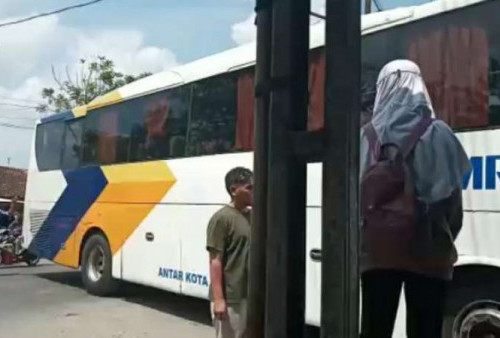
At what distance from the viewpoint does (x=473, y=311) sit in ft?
17.3

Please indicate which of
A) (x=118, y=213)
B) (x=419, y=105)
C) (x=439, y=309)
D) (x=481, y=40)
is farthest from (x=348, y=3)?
(x=118, y=213)

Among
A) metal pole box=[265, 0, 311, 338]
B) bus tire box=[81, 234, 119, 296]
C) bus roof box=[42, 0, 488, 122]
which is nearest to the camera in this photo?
metal pole box=[265, 0, 311, 338]

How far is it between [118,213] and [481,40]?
6240 millimetres

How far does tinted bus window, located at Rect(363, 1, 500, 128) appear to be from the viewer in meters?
5.25

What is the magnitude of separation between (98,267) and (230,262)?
661 cm

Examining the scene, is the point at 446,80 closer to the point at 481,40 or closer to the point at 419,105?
the point at 481,40

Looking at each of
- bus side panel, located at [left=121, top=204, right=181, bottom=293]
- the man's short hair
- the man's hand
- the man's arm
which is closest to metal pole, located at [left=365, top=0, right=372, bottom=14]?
bus side panel, located at [left=121, top=204, right=181, bottom=293]

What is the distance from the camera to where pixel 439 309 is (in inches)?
97.3

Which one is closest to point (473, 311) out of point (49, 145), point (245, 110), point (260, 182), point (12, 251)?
point (245, 110)

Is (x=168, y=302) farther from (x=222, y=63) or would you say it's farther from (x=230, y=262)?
(x=230, y=262)

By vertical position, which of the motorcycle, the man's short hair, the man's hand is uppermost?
the man's short hair

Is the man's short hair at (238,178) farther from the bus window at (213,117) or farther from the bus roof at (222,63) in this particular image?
the bus window at (213,117)

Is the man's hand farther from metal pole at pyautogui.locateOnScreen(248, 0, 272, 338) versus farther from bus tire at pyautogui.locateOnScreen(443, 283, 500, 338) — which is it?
metal pole at pyautogui.locateOnScreen(248, 0, 272, 338)

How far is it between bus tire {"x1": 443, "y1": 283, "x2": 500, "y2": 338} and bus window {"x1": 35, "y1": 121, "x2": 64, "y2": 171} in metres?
8.14
